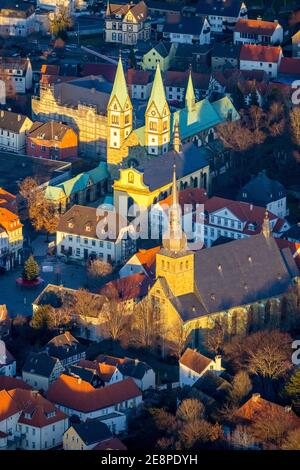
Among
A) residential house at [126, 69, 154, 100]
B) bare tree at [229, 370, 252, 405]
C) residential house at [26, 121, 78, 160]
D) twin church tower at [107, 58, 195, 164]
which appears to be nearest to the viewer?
bare tree at [229, 370, 252, 405]

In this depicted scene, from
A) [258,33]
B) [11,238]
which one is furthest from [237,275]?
[258,33]

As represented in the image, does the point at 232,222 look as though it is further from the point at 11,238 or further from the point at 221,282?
the point at 11,238

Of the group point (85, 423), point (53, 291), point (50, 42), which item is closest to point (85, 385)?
point (85, 423)

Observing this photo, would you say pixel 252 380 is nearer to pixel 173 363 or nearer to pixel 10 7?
pixel 173 363

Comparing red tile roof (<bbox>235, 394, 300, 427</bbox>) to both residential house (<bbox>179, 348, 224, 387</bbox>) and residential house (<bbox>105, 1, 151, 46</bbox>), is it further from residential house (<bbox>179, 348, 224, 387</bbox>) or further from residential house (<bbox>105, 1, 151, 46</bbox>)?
residential house (<bbox>105, 1, 151, 46</bbox>)

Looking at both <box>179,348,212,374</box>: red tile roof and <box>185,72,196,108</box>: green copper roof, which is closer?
<box>179,348,212,374</box>: red tile roof

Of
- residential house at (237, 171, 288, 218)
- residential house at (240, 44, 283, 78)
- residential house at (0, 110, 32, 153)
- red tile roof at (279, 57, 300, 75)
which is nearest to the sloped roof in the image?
residential house at (237, 171, 288, 218)

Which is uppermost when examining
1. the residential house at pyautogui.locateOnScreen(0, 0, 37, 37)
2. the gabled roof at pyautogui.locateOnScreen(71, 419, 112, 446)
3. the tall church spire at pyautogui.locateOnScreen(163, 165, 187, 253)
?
the tall church spire at pyautogui.locateOnScreen(163, 165, 187, 253)
